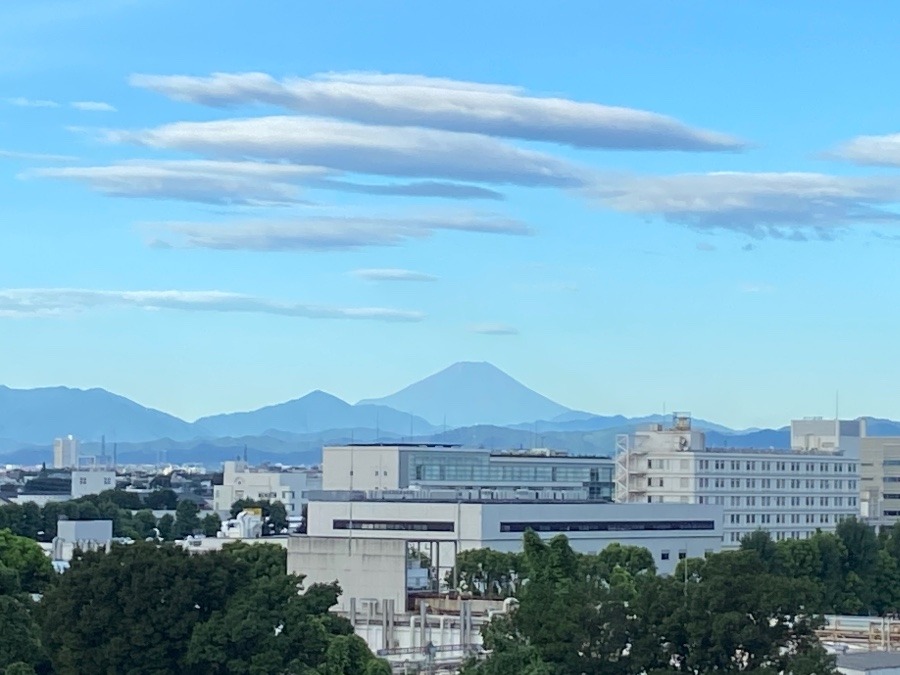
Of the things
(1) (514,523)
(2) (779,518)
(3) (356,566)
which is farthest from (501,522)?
(2) (779,518)

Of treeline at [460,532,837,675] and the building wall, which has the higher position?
the building wall

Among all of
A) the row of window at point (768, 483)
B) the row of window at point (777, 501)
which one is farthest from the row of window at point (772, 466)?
the row of window at point (777, 501)

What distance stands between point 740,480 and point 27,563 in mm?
58785

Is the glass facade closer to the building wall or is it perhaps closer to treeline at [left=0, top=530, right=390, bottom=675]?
the building wall

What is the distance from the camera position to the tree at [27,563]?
52.6 metres

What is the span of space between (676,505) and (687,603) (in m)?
59.8

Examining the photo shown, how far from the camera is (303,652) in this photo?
35.8 m

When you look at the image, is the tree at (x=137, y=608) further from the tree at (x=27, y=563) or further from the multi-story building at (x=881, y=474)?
the multi-story building at (x=881, y=474)

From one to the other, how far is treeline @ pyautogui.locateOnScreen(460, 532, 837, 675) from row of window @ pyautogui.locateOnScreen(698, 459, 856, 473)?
70.4m

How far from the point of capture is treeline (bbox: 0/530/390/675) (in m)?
35.6

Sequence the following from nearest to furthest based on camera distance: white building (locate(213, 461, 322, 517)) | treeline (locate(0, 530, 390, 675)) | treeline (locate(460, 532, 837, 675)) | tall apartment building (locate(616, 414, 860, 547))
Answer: treeline (locate(460, 532, 837, 675))
treeline (locate(0, 530, 390, 675))
tall apartment building (locate(616, 414, 860, 547))
white building (locate(213, 461, 322, 517))

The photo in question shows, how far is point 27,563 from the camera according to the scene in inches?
2142

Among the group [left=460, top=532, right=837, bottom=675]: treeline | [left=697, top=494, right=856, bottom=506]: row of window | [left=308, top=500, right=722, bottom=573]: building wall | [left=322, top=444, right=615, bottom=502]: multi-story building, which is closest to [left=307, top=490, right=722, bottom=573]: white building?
[left=308, top=500, right=722, bottom=573]: building wall

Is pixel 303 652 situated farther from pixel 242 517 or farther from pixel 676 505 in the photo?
pixel 242 517
